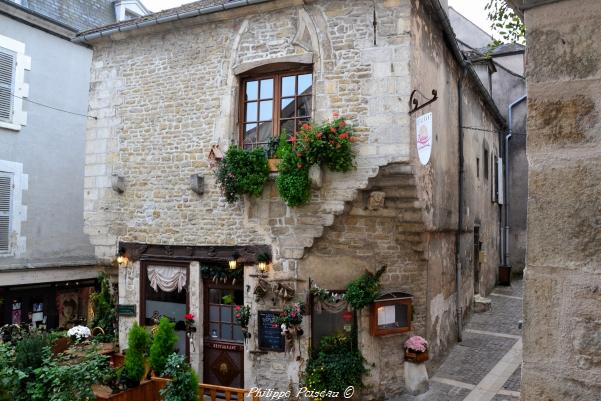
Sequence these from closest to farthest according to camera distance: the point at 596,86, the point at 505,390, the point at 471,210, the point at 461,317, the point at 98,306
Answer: the point at 596,86 → the point at 505,390 → the point at 98,306 → the point at 461,317 → the point at 471,210

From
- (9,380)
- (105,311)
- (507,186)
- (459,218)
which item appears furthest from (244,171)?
(507,186)

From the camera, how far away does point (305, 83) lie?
9.41 meters

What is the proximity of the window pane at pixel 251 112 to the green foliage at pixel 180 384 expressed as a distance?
4.78 meters

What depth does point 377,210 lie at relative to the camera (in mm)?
9000

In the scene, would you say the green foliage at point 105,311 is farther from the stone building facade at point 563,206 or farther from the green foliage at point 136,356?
the stone building facade at point 563,206

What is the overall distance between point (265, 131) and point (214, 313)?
380cm

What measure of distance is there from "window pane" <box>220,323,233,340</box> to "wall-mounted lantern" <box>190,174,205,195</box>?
2703mm

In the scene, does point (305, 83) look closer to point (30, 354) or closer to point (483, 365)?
point (30, 354)

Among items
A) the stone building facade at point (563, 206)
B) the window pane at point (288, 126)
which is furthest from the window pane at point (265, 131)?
the stone building facade at point (563, 206)

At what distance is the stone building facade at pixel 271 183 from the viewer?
342 inches

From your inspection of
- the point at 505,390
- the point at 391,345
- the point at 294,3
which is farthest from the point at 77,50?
the point at 505,390

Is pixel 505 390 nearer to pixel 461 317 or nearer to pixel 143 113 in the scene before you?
pixel 461 317

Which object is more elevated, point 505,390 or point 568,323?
point 568,323

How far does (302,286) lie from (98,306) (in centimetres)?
534
